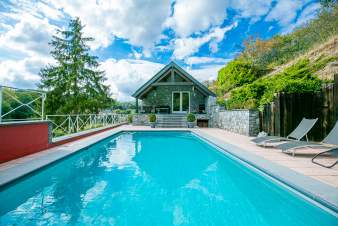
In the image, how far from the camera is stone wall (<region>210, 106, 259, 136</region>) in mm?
11242

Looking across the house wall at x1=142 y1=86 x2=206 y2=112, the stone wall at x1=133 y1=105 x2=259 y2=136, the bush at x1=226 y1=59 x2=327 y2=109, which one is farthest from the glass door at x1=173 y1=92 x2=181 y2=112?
the bush at x1=226 y1=59 x2=327 y2=109

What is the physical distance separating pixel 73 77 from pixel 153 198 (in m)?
21.0

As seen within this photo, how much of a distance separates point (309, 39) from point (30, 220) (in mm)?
34910

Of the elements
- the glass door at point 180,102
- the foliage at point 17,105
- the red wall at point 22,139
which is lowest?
the red wall at point 22,139

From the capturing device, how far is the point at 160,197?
4.05 m

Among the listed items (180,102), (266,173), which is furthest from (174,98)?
(266,173)

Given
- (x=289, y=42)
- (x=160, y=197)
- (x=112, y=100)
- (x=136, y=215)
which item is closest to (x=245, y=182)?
(x=160, y=197)

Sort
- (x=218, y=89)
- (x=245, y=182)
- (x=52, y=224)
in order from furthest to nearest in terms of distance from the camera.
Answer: (x=218, y=89)
(x=245, y=182)
(x=52, y=224)

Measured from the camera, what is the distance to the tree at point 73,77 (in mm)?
22109

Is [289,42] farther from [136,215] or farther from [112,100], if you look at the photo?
[136,215]

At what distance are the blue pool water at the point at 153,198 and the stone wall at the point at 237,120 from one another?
17.9 feet

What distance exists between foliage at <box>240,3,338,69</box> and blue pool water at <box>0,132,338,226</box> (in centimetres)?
2544

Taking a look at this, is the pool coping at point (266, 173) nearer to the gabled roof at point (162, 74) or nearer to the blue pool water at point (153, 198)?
the blue pool water at point (153, 198)

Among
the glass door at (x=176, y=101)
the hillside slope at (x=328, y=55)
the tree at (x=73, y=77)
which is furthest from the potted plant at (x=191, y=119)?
the tree at (x=73, y=77)
